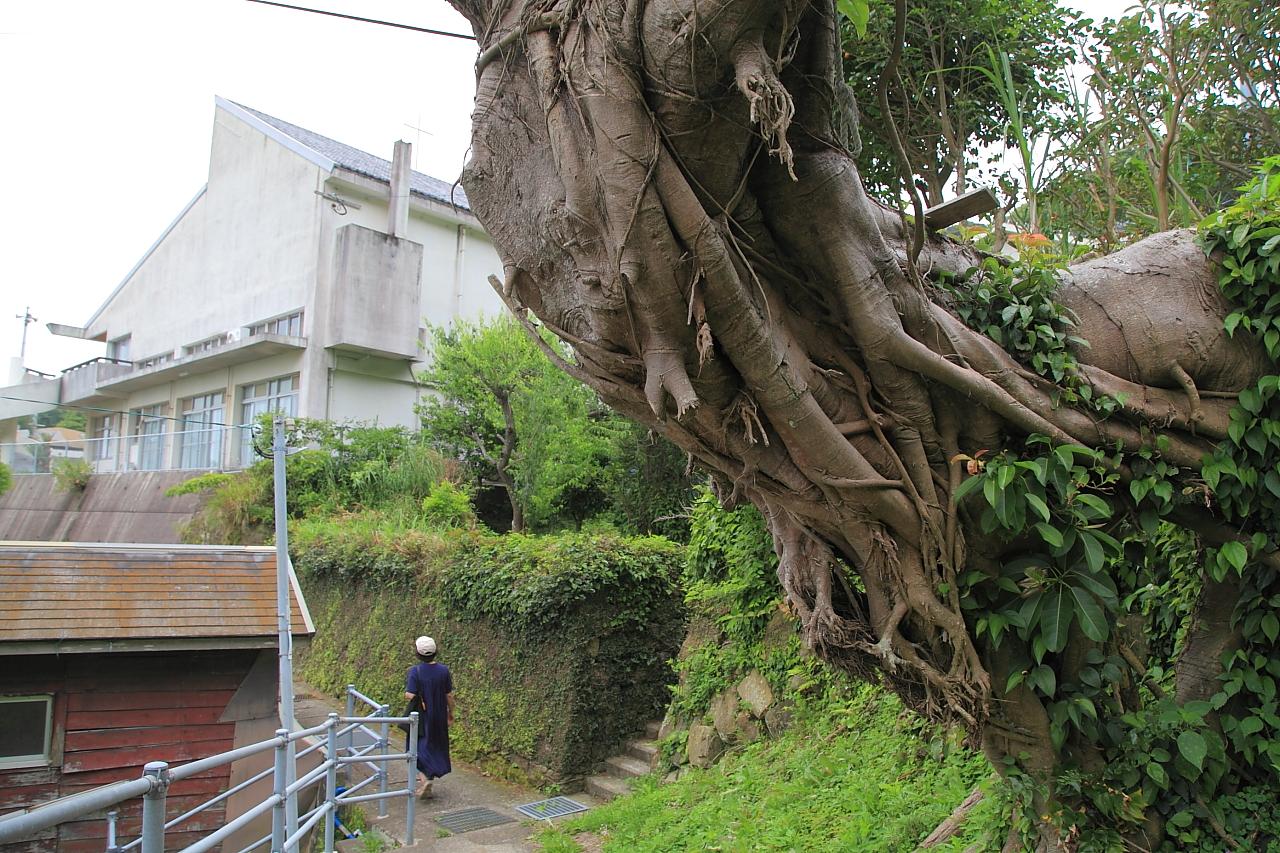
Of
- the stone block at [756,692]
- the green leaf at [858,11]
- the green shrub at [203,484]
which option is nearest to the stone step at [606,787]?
the stone block at [756,692]

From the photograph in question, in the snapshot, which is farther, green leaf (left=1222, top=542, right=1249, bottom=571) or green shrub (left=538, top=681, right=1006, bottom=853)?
green shrub (left=538, top=681, right=1006, bottom=853)

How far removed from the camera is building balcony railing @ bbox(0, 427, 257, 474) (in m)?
21.2

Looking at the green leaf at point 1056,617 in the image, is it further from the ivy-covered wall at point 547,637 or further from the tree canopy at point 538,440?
the tree canopy at point 538,440

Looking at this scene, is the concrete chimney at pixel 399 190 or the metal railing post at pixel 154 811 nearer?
the metal railing post at pixel 154 811

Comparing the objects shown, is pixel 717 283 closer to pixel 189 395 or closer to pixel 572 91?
pixel 572 91

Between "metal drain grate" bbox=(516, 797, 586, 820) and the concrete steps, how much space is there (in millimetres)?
270

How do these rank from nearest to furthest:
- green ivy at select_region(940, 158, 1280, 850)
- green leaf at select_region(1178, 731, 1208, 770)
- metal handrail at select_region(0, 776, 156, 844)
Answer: metal handrail at select_region(0, 776, 156, 844) < green ivy at select_region(940, 158, 1280, 850) < green leaf at select_region(1178, 731, 1208, 770)

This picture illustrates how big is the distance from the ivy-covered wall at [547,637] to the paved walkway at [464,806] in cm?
30

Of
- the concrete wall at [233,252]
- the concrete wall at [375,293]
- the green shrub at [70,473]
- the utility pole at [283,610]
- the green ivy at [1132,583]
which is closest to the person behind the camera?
the green ivy at [1132,583]

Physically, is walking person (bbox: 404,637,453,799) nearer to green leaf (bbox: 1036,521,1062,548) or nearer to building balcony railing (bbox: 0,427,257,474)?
green leaf (bbox: 1036,521,1062,548)

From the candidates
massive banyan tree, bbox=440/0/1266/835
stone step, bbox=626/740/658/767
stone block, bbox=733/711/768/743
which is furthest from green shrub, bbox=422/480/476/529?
massive banyan tree, bbox=440/0/1266/835

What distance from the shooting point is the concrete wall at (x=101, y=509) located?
67.8 ft

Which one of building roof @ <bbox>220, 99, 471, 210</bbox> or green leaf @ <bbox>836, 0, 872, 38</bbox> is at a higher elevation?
building roof @ <bbox>220, 99, 471, 210</bbox>

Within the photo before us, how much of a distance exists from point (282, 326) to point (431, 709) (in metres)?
15.5
